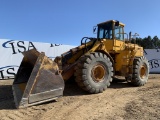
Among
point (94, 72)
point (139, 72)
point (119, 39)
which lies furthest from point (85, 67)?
point (139, 72)

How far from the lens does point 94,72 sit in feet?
26.6

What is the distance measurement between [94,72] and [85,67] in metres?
0.71

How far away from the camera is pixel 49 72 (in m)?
6.61

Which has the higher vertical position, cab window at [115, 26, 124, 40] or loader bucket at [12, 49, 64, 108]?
cab window at [115, 26, 124, 40]

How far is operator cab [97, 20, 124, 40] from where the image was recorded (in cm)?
959

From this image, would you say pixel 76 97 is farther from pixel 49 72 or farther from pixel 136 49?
pixel 136 49

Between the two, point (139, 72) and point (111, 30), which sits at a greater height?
point (111, 30)

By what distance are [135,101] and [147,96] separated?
0.87 metres

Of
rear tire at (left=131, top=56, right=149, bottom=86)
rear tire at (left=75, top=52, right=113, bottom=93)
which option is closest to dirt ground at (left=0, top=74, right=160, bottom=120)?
rear tire at (left=75, top=52, right=113, bottom=93)

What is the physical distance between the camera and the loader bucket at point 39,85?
6.07 meters

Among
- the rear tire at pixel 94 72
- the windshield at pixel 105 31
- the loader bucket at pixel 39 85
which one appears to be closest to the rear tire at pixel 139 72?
A: the windshield at pixel 105 31

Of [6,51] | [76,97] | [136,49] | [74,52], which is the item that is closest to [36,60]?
[76,97]

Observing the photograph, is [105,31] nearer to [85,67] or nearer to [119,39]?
[119,39]

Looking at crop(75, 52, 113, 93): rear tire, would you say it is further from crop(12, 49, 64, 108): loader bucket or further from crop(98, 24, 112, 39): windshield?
crop(98, 24, 112, 39): windshield
